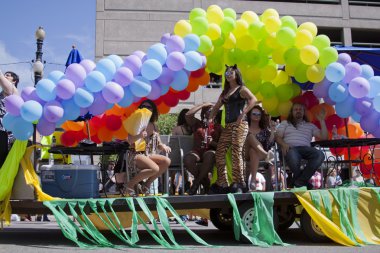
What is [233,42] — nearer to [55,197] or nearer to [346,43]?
[55,197]

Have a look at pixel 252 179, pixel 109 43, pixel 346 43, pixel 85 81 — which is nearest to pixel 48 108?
pixel 85 81

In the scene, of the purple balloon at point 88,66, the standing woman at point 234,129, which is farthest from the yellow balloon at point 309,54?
the purple balloon at point 88,66

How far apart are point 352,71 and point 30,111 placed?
476 centimetres

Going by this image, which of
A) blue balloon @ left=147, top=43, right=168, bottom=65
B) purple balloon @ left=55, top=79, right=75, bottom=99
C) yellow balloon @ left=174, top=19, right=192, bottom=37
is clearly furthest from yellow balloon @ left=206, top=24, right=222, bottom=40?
purple balloon @ left=55, top=79, right=75, bottom=99

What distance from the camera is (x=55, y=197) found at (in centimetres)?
602

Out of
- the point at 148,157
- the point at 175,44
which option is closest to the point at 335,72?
the point at 175,44

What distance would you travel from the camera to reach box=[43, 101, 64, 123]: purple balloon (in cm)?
586

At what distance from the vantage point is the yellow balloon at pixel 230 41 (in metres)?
7.08

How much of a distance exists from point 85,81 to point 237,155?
7.77 ft

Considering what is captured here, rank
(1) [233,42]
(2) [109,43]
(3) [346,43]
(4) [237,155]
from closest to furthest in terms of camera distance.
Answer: (4) [237,155], (1) [233,42], (2) [109,43], (3) [346,43]

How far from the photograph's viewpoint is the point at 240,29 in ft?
23.2

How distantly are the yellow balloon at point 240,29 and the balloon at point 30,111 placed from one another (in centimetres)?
325

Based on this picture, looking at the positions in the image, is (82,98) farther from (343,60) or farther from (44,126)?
(343,60)

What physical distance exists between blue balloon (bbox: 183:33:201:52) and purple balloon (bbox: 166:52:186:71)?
235mm
